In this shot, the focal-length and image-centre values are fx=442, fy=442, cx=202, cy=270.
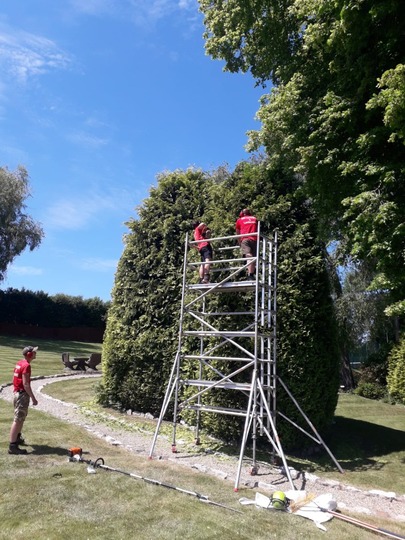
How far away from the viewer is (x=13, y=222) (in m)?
36.8

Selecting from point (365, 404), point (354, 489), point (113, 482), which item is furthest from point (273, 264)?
point (365, 404)

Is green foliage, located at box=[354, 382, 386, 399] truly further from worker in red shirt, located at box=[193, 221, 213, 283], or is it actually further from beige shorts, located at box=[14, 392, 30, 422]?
beige shorts, located at box=[14, 392, 30, 422]

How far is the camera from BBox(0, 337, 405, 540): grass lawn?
15.2 feet

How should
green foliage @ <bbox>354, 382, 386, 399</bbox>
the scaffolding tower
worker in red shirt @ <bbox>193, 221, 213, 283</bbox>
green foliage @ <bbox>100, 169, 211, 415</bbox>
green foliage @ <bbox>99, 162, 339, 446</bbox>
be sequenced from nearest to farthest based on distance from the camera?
1. the scaffolding tower
2. green foliage @ <bbox>99, 162, 339, 446</bbox>
3. worker in red shirt @ <bbox>193, 221, 213, 283</bbox>
4. green foliage @ <bbox>100, 169, 211, 415</bbox>
5. green foliage @ <bbox>354, 382, 386, 399</bbox>

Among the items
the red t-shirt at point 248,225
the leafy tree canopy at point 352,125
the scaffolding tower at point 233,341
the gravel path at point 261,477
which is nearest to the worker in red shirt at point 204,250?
the scaffolding tower at point 233,341

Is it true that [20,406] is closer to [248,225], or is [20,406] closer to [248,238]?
[248,238]

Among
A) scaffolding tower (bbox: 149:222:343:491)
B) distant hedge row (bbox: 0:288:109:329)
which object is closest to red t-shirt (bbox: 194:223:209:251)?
scaffolding tower (bbox: 149:222:343:491)

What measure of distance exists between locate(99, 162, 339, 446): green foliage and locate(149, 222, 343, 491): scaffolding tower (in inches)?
8.1

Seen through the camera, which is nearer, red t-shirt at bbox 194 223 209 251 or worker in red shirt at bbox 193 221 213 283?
worker in red shirt at bbox 193 221 213 283

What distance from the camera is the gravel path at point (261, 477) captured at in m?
6.14

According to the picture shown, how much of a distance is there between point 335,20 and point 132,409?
10526mm

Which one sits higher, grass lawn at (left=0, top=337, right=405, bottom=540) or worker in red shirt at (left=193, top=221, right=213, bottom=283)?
worker in red shirt at (left=193, top=221, right=213, bottom=283)

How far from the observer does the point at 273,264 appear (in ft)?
28.7

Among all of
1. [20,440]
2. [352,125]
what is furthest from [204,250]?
[20,440]
